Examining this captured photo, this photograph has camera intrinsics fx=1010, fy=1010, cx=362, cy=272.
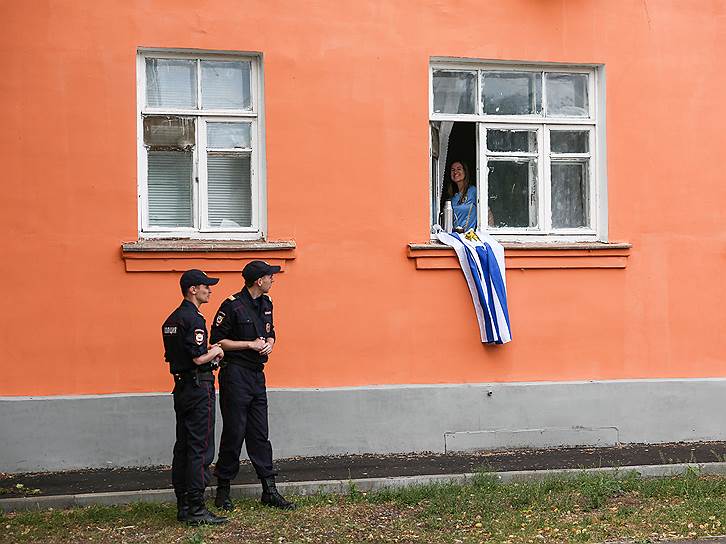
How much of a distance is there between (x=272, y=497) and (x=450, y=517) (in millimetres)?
1464

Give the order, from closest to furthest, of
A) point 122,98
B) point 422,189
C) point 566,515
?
1. point 566,515
2. point 122,98
3. point 422,189

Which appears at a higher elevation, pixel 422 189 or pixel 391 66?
pixel 391 66

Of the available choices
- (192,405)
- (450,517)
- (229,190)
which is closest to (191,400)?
(192,405)

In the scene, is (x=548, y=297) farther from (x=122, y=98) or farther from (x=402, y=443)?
(x=122, y=98)

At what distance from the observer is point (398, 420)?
10344 mm

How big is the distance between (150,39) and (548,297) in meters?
4.89

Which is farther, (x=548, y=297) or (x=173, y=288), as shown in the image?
(x=548, y=297)

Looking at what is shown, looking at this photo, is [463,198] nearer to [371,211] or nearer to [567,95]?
[371,211]

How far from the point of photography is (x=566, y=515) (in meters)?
8.07

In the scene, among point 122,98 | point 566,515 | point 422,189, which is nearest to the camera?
point 566,515

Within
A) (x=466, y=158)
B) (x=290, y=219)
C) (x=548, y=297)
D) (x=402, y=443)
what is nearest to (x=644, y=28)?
(x=466, y=158)

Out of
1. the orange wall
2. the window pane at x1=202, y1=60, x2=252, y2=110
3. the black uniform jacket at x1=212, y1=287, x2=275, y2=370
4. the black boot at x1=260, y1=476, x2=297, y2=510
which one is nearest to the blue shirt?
the orange wall

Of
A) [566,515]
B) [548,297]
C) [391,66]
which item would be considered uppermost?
[391,66]

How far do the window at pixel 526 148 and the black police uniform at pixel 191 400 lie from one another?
3.89m
